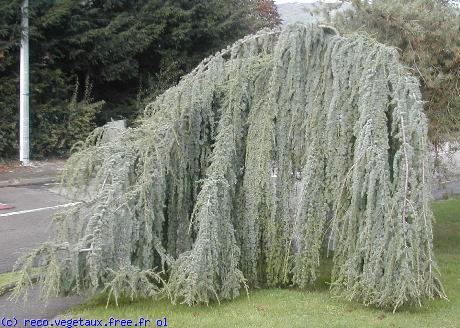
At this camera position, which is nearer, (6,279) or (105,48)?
(6,279)

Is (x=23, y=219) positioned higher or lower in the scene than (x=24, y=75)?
lower

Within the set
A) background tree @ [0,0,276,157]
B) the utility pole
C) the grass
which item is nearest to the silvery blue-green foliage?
the grass

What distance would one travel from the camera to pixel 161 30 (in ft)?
65.3

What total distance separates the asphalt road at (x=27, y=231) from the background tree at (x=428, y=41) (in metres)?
4.78

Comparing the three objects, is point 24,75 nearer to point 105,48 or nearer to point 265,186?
point 105,48

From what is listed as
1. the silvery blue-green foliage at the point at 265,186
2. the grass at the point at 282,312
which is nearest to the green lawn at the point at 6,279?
the grass at the point at 282,312

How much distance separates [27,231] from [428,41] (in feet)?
22.5

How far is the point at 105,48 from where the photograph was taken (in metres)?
18.6

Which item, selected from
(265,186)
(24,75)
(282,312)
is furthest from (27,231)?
(24,75)

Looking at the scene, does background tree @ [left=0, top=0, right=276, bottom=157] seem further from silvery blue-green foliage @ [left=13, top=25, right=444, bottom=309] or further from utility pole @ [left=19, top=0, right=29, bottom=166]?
silvery blue-green foliage @ [left=13, top=25, right=444, bottom=309]

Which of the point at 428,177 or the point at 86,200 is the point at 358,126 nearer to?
the point at 428,177

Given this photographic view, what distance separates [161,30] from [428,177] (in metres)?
15.1

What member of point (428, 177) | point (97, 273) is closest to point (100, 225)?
point (97, 273)

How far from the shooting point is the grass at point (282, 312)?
5.77 meters
